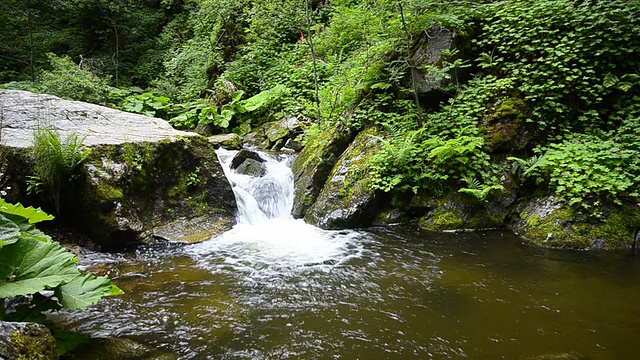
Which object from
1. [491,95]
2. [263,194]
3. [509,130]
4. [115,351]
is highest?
[491,95]

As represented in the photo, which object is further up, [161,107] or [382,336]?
[161,107]

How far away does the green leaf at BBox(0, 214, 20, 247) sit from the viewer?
7.39 ft

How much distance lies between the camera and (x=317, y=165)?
778 cm

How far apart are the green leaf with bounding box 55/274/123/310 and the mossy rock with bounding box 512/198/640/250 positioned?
5.99 meters

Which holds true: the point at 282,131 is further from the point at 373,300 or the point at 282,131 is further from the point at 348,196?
the point at 373,300

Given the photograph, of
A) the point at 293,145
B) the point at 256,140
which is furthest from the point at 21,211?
the point at 256,140

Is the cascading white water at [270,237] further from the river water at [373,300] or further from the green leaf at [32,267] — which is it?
the green leaf at [32,267]

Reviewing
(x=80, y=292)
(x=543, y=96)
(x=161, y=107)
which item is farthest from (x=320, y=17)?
(x=80, y=292)

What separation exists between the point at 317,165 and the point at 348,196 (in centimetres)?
123

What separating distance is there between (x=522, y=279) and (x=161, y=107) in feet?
41.4

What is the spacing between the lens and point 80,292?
2482 mm

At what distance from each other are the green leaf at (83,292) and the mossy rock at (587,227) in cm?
599

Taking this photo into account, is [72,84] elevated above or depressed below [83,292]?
above

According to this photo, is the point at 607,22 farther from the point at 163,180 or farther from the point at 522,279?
the point at 163,180
